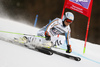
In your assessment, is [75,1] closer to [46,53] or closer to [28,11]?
[46,53]

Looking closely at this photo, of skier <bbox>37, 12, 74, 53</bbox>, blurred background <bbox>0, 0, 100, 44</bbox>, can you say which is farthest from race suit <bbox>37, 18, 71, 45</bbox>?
blurred background <bbox>0, 0, 100, 44</bbox>

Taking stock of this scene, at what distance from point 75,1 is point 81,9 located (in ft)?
1.01

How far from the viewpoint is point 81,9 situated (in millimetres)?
4141

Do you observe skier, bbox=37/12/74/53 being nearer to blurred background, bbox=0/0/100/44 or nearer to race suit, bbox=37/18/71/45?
race suit, bbox=37/18/71/45

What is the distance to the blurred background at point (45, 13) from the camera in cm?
695

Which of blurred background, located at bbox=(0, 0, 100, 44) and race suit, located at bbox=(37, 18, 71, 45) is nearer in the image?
race suit, located at bbox=(37, 18, 71, 45)

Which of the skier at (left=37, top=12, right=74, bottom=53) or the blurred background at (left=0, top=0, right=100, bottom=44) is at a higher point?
the blurred background at (left=0, top=0, right=100, bottom=44)

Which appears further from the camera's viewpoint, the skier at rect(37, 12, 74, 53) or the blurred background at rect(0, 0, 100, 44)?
the blurred background at rect(0, 0, 100, 44)

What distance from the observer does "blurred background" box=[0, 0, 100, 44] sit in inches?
274

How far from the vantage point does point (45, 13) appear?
26.4ft

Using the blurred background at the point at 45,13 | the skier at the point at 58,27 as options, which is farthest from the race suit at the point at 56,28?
the blurred background at the point at 45,13

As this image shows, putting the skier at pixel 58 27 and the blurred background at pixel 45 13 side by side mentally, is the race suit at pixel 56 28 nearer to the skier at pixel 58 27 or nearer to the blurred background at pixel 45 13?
the skier at pixel 58 27

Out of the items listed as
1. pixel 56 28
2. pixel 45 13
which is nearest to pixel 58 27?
pixel 56 28

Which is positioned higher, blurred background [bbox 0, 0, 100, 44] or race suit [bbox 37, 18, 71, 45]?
blurred background [bbox 0, 0, 100, 44]
